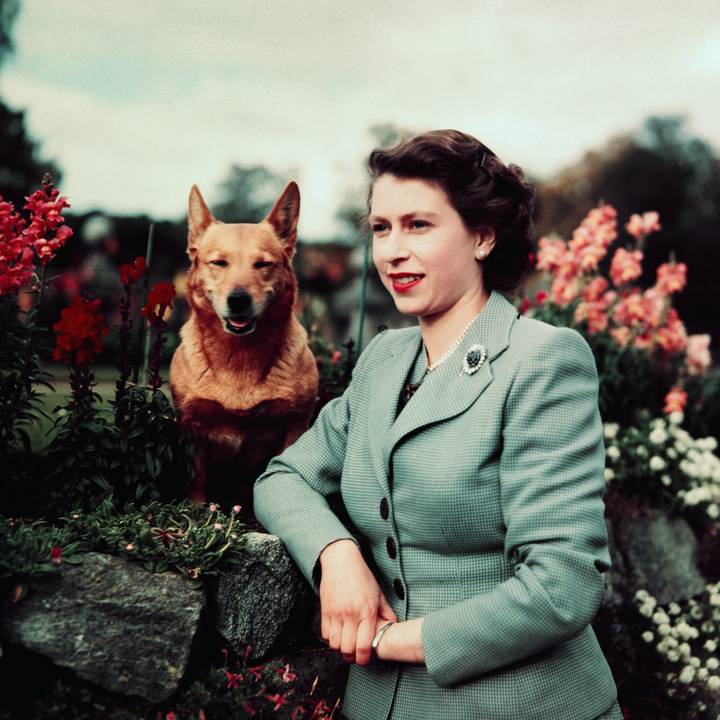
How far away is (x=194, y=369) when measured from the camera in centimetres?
313

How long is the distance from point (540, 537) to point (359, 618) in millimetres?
577

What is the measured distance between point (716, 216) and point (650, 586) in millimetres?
28488

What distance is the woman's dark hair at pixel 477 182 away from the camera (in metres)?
2.45

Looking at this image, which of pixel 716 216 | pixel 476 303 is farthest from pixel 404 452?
pixel 716 216

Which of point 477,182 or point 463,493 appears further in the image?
point 477,182

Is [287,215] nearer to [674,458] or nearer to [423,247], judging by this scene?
[423,247]

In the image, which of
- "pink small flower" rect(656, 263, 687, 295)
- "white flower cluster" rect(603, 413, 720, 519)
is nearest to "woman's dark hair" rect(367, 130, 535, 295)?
"white flower cluster" rect(603, 413, 720, 519)

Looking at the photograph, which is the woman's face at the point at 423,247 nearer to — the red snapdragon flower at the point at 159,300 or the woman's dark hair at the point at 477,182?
the woman's dark hair at the point at 477,182

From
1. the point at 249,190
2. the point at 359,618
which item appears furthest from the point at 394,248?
the point at 249,190

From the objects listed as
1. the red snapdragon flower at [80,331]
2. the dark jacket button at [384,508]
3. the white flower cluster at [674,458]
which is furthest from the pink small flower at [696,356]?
the red snapdragon flower at [80,331]

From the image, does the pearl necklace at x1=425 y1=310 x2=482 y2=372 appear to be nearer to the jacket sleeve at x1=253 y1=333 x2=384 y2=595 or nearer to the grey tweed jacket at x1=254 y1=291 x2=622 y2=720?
the grey tweed jacket at x1=254 y1=291 x2=622 y2=720

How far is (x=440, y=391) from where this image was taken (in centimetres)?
243

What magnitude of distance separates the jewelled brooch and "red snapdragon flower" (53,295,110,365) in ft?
3.98

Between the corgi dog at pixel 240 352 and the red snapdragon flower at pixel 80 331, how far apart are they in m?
0.41
